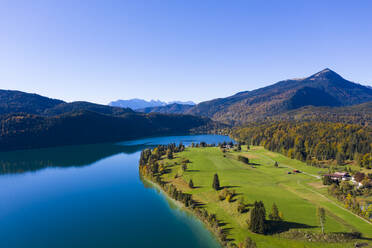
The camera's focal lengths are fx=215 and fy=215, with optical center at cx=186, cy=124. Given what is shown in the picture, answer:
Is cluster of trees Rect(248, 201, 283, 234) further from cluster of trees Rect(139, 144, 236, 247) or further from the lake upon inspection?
the lake

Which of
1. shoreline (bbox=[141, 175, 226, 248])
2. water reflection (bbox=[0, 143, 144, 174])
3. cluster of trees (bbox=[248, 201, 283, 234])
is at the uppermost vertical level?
water reflection (bbox=[0, 143, 144, 174])


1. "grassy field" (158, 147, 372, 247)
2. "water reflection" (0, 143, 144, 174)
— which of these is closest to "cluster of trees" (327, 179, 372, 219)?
"grassy field" (158, 147, 372, 247)

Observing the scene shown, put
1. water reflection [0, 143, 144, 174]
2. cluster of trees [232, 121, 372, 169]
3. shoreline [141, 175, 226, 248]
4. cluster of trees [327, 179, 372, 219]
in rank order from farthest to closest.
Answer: water reflection [0, 143, 144, 174] → cluster of trees [232, 121, 372, 169] → cluster of trees [327, 179, 372, 219] → shoreline [141, 175, 226, 248]

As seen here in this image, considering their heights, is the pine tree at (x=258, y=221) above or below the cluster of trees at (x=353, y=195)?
above

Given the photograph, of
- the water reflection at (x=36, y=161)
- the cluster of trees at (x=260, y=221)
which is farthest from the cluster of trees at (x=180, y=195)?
the water reflection at (x=36, y=161)

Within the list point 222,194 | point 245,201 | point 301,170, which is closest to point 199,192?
point 222,194

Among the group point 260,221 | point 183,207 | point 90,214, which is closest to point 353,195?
point 260,221

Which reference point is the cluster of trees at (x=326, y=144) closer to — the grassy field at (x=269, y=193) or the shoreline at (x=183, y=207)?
the grassy field at (x=269, y=193)
